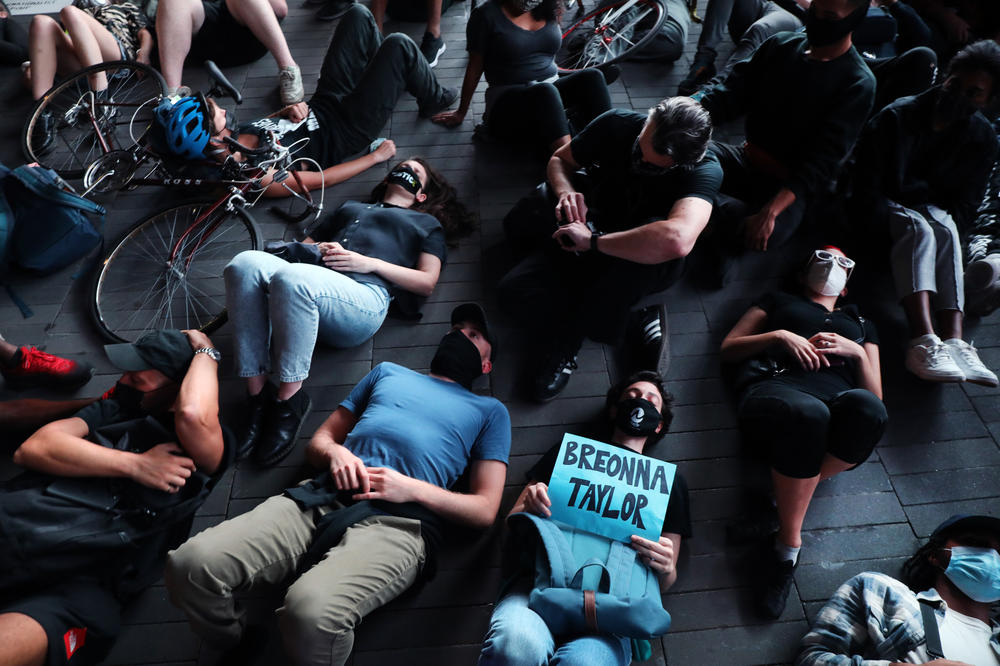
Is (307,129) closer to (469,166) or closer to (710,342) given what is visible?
(469,166)

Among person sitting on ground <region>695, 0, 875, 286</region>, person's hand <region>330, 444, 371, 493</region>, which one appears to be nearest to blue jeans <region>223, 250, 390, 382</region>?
person's hand <region>330, 444, 371, 493</region>

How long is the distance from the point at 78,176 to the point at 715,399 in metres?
Result: 3.70

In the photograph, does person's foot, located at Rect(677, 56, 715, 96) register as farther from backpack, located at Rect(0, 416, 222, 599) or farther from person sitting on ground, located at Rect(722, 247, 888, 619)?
backpack, located at Rect(0, 416, 222, 599)

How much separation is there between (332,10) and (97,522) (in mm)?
4148

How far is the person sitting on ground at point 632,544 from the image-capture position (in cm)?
203

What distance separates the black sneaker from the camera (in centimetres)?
302

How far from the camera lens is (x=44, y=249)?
3.32 m

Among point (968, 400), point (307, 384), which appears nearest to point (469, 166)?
point (307, 384)

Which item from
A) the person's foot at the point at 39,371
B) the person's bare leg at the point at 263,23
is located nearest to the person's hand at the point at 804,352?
the person's foot at the point at 39,371

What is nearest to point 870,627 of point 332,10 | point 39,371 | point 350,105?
point 39,371

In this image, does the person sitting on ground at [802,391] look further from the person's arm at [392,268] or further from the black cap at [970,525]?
the person's arm at [392,268]

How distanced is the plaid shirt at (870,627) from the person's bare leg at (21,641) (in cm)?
236

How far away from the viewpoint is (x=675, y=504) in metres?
2.42

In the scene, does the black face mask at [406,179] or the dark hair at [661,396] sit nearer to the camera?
the dark hair at [661,396]
